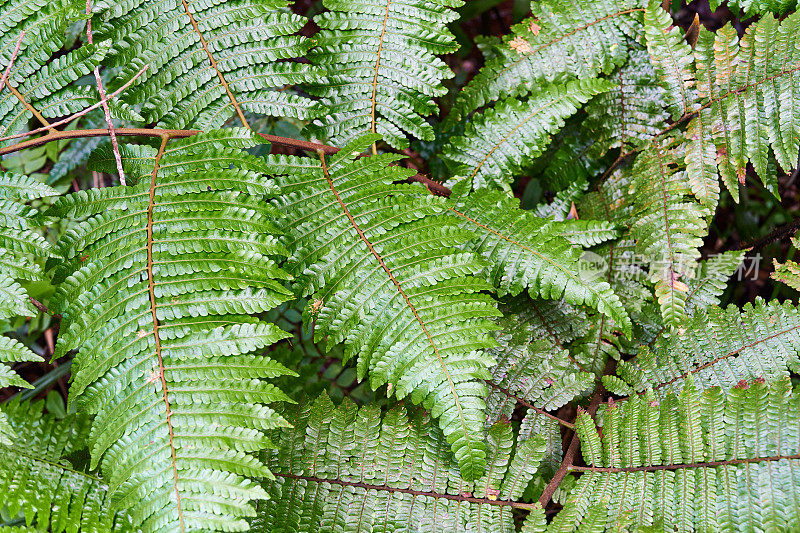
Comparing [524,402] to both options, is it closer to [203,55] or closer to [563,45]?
[563,45]

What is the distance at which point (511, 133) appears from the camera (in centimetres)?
199

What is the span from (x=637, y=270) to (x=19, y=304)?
6.24ft

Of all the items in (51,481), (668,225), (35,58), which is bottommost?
(51,481)

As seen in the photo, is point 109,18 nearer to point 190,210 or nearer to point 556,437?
point 190,210

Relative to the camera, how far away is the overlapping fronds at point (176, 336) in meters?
1.26

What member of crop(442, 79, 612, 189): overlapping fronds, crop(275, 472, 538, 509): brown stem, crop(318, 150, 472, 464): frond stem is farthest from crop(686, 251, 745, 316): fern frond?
crop(318, 150, 472, 464): frond stem

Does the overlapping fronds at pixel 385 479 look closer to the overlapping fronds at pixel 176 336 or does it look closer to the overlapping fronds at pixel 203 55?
the overlapping fronds at pixel 176 336

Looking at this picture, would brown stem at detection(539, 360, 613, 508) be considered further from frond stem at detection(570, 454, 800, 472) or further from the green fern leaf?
the green fern leaf

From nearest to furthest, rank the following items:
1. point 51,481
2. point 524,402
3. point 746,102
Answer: point 51,481
point 746,102
point 524,402

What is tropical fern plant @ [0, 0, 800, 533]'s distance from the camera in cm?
137

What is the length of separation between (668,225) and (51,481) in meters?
2.11

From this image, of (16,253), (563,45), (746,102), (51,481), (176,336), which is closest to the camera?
(176,336)

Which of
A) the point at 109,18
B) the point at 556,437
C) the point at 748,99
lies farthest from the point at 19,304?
the point at 748,99

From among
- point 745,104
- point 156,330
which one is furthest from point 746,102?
point 156,330
